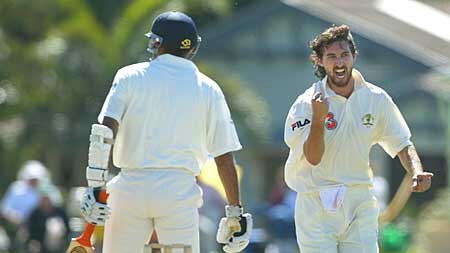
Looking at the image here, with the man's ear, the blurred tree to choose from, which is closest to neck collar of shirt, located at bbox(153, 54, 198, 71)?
the man's ear

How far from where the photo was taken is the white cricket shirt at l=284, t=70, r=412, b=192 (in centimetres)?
937

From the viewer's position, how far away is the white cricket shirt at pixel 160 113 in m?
9.31

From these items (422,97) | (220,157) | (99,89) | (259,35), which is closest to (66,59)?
(99,89)

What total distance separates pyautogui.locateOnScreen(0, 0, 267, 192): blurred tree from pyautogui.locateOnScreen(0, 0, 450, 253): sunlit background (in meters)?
0.02

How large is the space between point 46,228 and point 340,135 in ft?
35.8

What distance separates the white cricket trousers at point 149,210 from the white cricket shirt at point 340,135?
700 mm

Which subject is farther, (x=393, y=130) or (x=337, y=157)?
(x=393, y=130)

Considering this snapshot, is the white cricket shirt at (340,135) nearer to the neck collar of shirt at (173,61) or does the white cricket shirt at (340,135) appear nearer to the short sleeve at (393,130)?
the short sleeve at (393,130)

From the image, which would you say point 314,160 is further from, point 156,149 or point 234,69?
point 234,69

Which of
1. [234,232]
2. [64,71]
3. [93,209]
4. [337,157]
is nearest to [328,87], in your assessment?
[337,157]

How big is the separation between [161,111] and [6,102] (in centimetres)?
1742

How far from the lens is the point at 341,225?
929cm

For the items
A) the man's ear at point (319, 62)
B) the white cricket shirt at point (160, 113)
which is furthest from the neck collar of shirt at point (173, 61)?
the man's ear at point (319, 62)

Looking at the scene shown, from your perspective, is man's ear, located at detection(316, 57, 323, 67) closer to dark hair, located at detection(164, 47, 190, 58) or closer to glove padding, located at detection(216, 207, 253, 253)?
dark hair, located at detection(164, 47, 190, 58)
